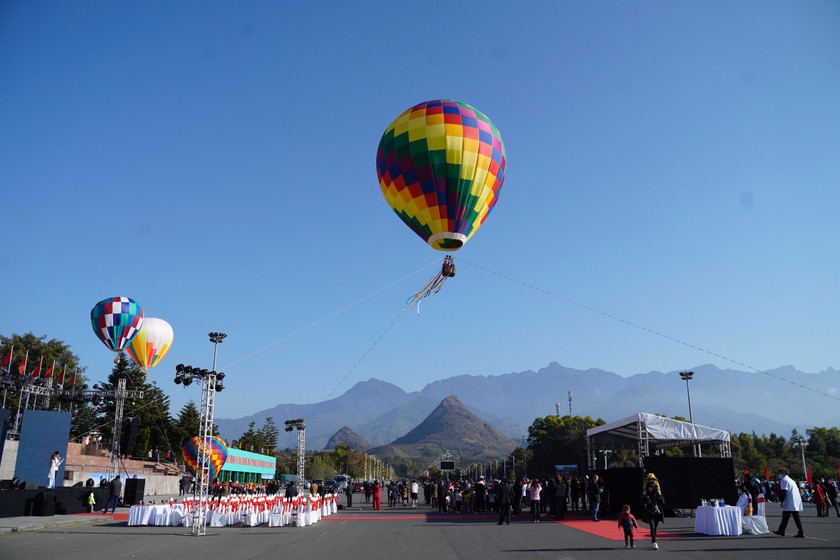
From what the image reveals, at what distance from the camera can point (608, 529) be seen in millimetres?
18672

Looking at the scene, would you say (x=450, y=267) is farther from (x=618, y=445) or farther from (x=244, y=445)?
(x=244, y=445)

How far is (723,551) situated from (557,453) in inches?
3190

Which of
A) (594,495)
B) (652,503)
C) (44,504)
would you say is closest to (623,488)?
(594,495)

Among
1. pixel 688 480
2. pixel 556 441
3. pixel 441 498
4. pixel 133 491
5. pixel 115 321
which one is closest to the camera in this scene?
pixel 688 480

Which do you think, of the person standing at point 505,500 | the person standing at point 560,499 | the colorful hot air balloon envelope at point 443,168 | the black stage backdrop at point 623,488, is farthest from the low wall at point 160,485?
the black stage backdrop at point 623,488

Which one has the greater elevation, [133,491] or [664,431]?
[664,431]

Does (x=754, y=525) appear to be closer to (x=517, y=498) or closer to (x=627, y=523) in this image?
(x=627, y=523)

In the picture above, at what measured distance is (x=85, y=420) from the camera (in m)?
75.0

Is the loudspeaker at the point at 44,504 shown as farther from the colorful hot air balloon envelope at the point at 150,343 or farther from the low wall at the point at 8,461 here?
the colorful hot air balloon envelope at the point at 150,343

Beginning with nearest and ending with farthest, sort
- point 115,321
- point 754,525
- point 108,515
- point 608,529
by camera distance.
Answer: point 754,525 → point 608,529 → point 108,515 → point 115,321

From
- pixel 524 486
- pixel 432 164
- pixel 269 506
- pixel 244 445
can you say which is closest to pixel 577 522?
pixel 524 486

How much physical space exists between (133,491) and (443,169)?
2232 centimetres

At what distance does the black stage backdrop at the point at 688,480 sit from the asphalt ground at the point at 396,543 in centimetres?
130

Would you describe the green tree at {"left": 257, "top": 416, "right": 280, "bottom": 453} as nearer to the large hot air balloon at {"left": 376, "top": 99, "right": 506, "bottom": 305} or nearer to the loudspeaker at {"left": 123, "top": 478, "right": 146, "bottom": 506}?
the loudspeaker at {"left": 123, "top": 478, "right": 146, "bottom": 506}
